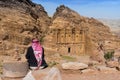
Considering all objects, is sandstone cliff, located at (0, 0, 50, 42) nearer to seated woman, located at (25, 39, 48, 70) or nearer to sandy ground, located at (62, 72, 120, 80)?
sandy ground, located at (62, 72, 120, 80)

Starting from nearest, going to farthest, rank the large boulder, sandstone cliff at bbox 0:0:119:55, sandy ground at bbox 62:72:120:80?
the large boulder → sandy ground at bbox 62:72:120:80 → sandstone cliff at bbox 0:0:119:55

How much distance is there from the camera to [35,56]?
1345 cm

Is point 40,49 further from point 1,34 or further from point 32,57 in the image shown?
point 1,34

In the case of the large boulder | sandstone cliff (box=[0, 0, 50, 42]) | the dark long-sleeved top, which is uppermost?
sandstone cliff (box=[0, 0, 50, 42])

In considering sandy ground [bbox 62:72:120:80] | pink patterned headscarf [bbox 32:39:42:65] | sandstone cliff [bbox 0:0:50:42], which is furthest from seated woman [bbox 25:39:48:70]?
sandstone cliff [bbox 0:0:50:42]

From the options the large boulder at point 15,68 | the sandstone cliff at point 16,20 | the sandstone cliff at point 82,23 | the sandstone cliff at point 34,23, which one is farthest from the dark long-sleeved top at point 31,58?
the sandstone cliff at point 82,23

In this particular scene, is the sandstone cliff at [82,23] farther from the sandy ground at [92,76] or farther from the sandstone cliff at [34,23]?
the sandy ground at [92,76]

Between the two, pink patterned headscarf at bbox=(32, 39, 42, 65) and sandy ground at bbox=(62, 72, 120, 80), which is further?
sandy ground at bbox=(62, 72, 120, 80)

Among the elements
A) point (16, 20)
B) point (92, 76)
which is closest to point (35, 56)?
point (92, 76)

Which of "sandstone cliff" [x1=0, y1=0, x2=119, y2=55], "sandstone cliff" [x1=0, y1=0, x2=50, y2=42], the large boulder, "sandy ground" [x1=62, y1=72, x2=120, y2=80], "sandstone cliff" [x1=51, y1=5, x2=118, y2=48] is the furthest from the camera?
"sandstone cliff" [x1=51, y1=5, x2=118, y2=48]

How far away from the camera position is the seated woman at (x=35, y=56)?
43.9 ft

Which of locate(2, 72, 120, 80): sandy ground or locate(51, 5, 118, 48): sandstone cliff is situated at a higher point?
locate(51, 5, 118, 48): sandstone cliff

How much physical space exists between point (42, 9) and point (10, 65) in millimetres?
52779

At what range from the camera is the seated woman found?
13367 millimetres
